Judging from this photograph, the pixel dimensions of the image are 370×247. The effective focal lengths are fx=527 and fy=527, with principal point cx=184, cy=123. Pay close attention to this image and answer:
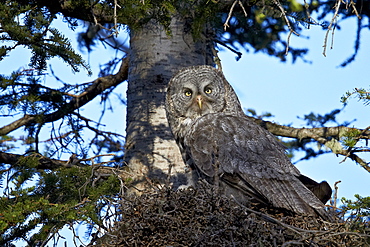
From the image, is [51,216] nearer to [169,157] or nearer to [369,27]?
[169,157]

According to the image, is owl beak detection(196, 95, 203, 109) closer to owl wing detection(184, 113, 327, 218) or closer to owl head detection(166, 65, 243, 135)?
owl head detection(166, 65, 243, 135)

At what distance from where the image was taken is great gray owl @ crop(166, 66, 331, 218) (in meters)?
4.48

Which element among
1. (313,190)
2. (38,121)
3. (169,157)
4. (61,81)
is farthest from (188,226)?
(61,81)

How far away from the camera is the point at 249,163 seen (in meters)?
4.73

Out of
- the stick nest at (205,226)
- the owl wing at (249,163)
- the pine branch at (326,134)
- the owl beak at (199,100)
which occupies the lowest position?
the stick nest at (205,226)

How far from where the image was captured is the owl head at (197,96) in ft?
18.6

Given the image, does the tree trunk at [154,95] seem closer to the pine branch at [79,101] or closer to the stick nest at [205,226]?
the pine branch at [79,101]

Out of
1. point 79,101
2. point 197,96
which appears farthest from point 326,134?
point 79,101

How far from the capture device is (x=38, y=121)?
5.92 metres

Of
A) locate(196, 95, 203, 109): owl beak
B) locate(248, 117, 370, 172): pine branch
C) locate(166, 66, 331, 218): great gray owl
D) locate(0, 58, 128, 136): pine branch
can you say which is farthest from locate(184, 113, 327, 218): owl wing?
locate(0, 58, 128, 136): pine branch

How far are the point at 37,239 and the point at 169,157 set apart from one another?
1985mm

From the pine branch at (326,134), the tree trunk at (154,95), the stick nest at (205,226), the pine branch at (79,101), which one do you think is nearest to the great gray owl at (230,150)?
the tree trunk at (154,95)

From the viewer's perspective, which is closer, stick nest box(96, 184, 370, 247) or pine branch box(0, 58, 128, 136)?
stick nest box(96, 184, 370, 247)

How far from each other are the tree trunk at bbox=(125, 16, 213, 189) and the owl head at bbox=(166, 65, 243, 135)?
0.46ft
